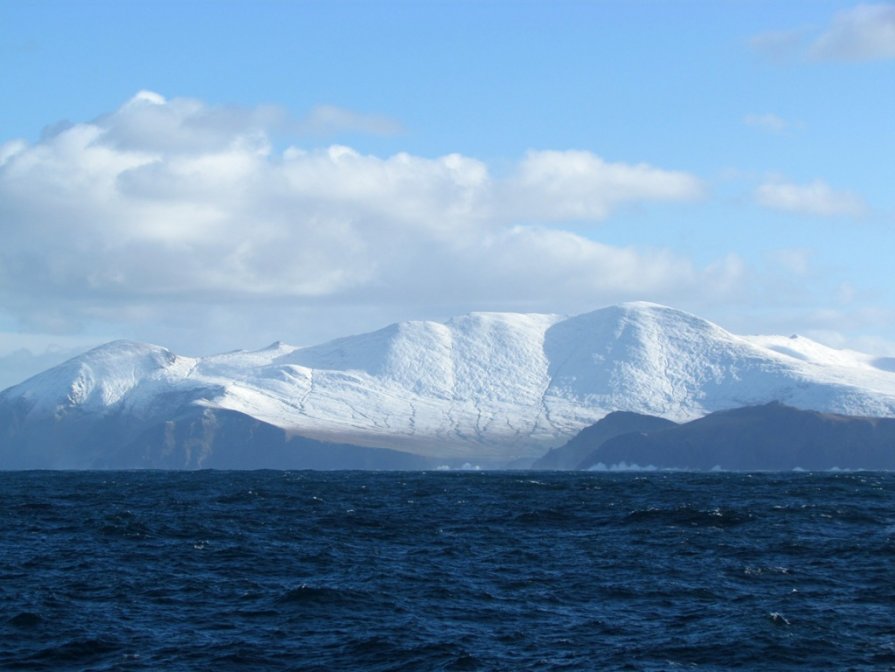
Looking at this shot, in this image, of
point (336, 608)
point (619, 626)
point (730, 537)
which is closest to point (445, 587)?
point (336, 608)

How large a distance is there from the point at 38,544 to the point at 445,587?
2885 cm

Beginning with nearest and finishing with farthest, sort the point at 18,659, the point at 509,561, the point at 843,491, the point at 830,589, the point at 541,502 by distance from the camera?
the point at 18,659, the point at 830,589, the point at 509,561, the point at 541,502, the point at 843,491

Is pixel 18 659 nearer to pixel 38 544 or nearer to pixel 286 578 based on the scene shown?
pixel 286 578

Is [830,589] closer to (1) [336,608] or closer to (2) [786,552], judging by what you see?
(2) [786,552]

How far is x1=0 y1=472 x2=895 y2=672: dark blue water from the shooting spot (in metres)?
44.2

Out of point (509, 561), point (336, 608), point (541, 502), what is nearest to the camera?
point (336, 608)

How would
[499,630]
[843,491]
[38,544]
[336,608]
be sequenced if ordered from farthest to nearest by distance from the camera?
[843,491]
[38,544]
[336,608]
[499,630]

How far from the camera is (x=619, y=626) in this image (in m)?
49.0

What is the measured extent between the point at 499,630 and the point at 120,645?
13743 mm

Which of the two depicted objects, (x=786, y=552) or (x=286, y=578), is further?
(x=786, y=552)

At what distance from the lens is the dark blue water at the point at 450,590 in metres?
44.2

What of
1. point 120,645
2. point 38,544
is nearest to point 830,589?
point 120,645

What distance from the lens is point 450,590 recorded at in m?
57.3

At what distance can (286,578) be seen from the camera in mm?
60875
